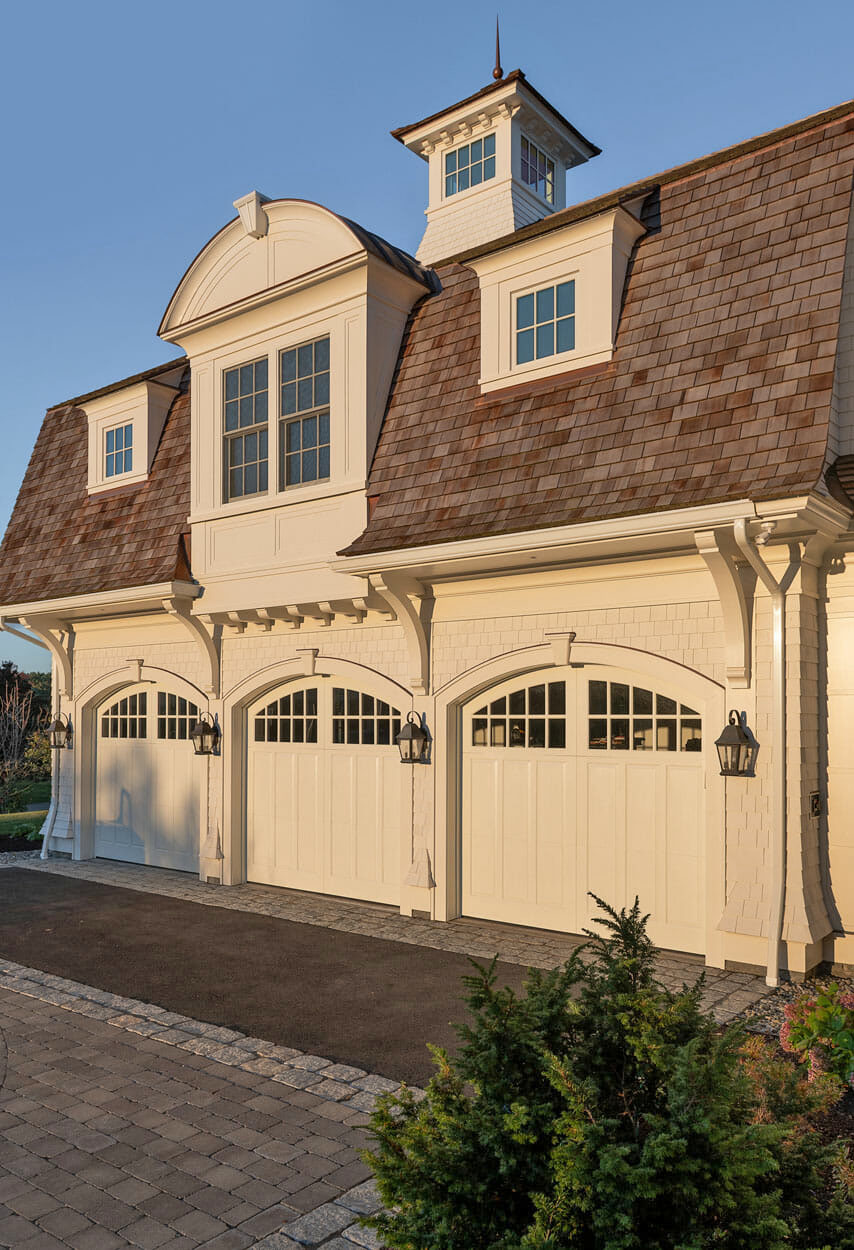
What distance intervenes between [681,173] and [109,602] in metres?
7.71

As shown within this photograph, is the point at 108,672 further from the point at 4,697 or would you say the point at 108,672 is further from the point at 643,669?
the point at 4,697

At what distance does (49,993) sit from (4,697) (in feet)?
70.8

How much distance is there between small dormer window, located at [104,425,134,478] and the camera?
1254 centimetres

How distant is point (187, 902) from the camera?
10.0m

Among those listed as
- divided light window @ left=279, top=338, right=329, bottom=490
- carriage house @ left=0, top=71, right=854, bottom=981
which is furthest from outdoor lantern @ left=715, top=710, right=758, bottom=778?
divided light window @ left=279, top=338, right=329, bottom=490

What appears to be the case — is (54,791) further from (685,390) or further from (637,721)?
(685,390)

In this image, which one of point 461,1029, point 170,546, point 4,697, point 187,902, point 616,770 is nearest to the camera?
point 461,1029

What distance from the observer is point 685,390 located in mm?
7320

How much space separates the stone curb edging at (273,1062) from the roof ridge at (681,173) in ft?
22.6

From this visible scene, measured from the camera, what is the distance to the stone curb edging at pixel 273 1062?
144 inches

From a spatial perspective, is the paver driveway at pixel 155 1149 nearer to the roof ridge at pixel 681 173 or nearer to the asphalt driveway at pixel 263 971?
the asphalt driveway at pixel 263 971

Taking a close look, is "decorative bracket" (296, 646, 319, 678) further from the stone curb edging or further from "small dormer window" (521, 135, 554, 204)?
"small dormer window" (521, 135, 554, 204)

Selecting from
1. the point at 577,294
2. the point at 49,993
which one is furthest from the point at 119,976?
the point at 577,294

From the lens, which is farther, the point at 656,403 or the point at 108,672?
the point at 108,672
